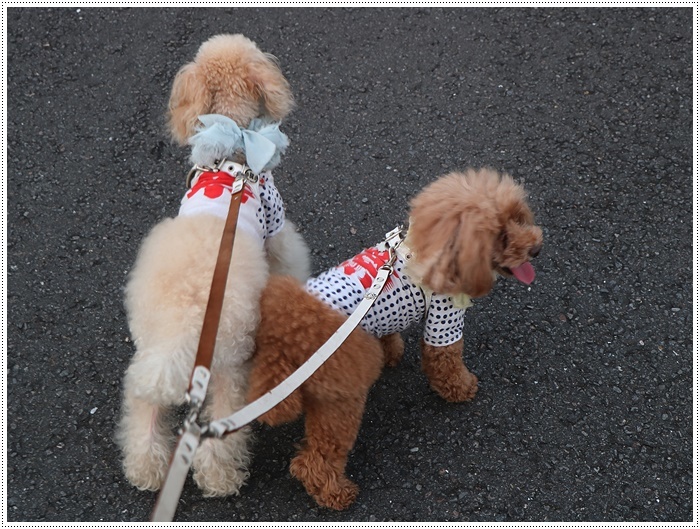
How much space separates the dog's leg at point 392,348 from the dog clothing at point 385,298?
320 millimetres

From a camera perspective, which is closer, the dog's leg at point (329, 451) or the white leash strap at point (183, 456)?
the white leash strap at point (183, 456)

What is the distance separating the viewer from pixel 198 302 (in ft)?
6.28

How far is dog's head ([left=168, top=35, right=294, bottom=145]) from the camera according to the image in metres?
2.46

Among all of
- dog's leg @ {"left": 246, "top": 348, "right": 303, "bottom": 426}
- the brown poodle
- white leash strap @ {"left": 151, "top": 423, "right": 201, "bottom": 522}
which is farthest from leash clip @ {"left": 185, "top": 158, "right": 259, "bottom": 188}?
white leash strap @ {"left": 151, "top": 423, "right": 201, "bottom": 522}

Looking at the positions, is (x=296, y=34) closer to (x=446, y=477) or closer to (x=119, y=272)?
(x=119, y=272)

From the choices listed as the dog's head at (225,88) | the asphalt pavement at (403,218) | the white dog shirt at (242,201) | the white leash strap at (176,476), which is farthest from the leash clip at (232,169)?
the white leash strap at (176,476)

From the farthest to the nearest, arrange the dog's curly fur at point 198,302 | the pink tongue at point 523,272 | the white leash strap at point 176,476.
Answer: the pink tongue at point 523,272, the dog's curly fur at point 198,302, the white leash strap at point 176,476

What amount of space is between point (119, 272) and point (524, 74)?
2.47 metres

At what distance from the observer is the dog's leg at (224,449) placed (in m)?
2.10

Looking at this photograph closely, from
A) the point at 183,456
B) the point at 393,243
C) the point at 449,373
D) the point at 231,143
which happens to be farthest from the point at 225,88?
the point at 183,456

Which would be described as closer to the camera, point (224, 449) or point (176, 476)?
point (176, 476)

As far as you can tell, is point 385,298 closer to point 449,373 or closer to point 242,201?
point 449,373

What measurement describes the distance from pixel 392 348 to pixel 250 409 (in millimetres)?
1047

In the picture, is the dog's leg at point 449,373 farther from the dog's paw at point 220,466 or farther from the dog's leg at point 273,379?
the dog's paw at point 220,466
